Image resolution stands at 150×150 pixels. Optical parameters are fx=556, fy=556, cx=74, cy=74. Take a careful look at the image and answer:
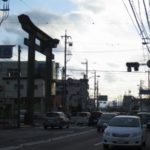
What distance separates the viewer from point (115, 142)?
23.9 meters

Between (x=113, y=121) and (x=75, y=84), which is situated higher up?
(x=75, y=84)

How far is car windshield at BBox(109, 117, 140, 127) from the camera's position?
82.4 feet

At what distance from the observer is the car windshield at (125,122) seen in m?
25.1

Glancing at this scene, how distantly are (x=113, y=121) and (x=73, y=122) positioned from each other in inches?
1978

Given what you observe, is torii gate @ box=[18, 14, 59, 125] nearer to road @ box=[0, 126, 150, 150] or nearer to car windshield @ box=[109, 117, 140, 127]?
road @ box=[0, 126, 150, 150]

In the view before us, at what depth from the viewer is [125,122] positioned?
2544 cm

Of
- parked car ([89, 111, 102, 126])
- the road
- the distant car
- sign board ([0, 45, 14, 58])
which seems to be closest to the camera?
the road

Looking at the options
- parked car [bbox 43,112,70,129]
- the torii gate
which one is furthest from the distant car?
parked car [bbox 43,112,70,129]

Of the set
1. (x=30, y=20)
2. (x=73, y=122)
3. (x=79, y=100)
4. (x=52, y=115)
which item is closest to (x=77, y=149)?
(x=52, y=115)

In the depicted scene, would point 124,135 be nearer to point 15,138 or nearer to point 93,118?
point 15,138

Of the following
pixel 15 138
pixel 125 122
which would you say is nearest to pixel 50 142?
pixel 15 138

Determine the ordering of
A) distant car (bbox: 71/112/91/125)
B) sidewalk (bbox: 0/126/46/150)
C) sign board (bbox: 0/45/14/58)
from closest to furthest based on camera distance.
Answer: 1. sidewalk (bbox: 0/126/46/150)
2. sign board (bbox: 0/45/14/58)
3. distant car (bbox: 71/112/91/125)

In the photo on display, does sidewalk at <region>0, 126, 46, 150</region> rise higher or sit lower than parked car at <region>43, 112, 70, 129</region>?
lower

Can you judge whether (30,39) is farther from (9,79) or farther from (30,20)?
(9,79)
